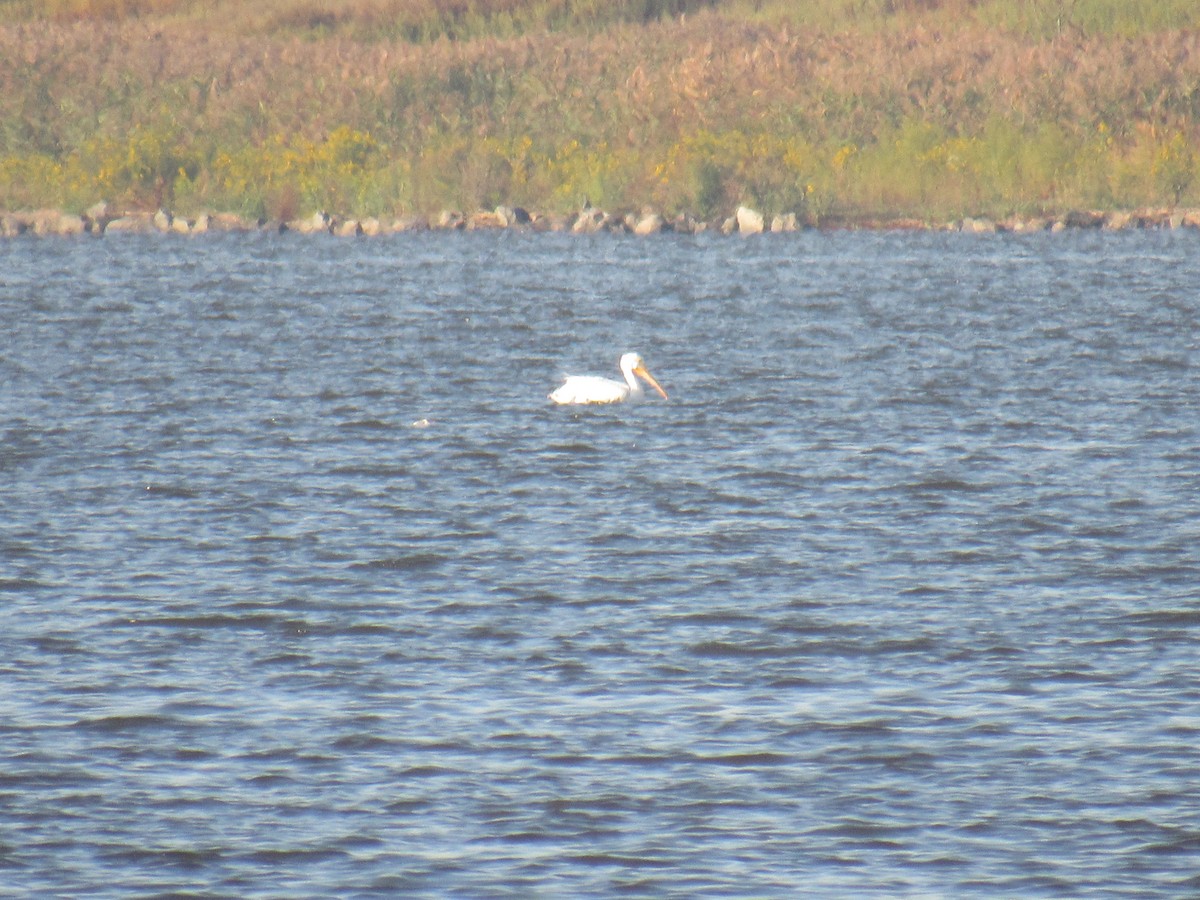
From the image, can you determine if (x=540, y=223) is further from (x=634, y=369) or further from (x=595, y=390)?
(x=595, y=390)

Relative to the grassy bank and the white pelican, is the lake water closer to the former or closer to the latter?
the white pelican

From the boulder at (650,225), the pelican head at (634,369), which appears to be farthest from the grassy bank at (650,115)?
the pelican head at (634,369)

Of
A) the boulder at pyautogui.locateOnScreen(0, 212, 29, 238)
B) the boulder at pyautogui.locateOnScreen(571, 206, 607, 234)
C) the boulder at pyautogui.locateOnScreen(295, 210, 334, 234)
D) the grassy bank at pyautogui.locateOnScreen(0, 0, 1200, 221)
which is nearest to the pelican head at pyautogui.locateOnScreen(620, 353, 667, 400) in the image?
the boulder at pyautogui.locateOnScreen(571, 206, 607, 234)

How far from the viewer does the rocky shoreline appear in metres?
62.5

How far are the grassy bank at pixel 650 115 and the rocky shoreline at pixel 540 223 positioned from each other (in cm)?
93

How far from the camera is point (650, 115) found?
241ft

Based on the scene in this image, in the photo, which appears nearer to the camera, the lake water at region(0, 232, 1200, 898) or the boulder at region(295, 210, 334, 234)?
the lake water at region(0, 232, 1200, 898)

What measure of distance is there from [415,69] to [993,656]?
216 feet

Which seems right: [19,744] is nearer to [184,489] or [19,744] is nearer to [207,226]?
[184,489]

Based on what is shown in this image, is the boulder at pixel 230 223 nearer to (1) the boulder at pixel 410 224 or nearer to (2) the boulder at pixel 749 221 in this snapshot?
(1) the boulder at pixel 410 224

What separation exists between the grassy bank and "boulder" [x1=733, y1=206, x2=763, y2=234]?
1553mm

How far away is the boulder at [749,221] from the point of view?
6394 centimetres

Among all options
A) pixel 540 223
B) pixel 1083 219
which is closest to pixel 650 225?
pixel 540 223

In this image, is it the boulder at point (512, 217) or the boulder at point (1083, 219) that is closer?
the boulder at point (1083, 219)
